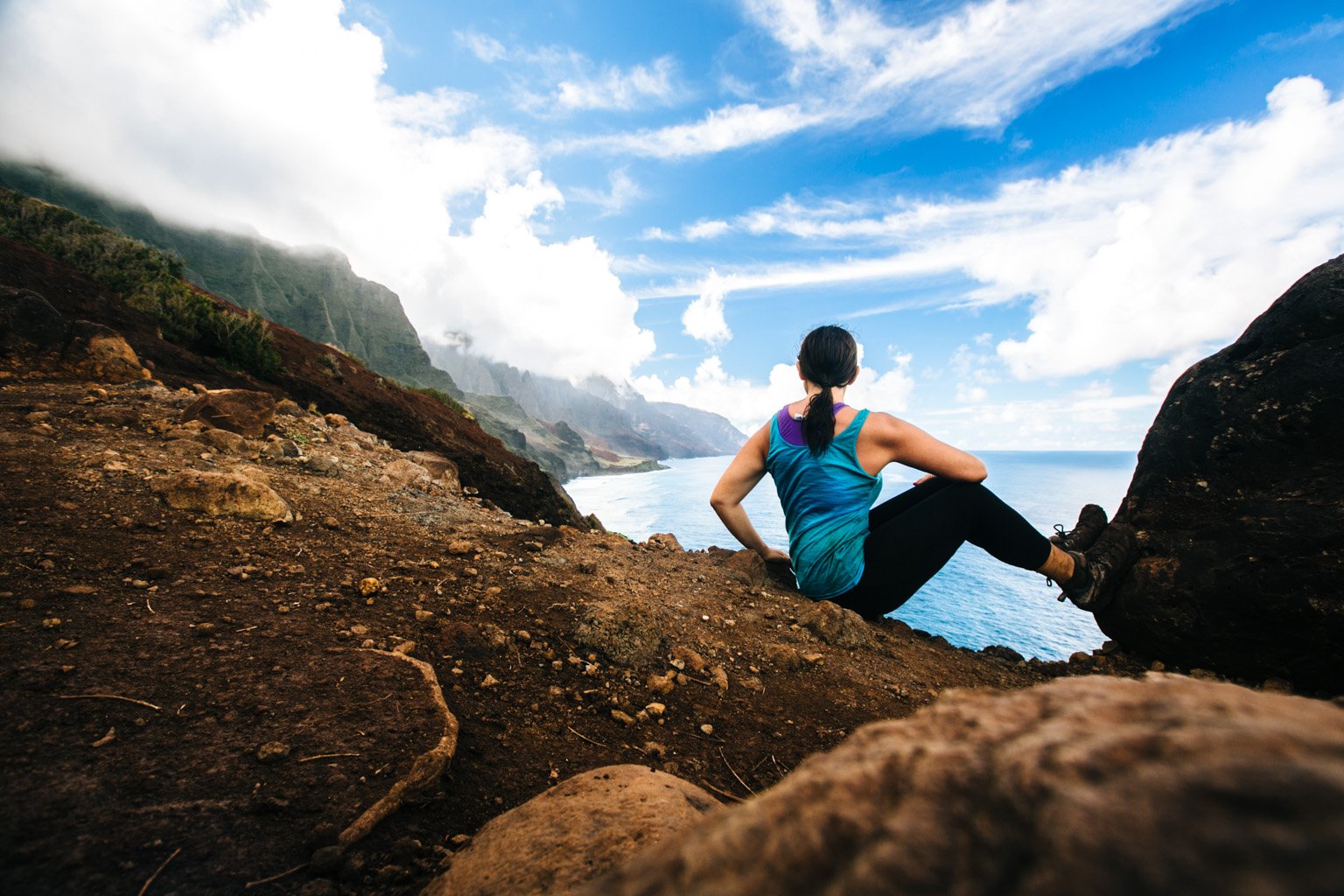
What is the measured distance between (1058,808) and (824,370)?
2.89 meters

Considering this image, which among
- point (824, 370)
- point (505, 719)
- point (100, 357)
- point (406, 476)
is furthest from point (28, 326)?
point (824, 370)

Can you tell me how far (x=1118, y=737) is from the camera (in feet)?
1.58

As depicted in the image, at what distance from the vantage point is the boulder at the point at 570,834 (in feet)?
3.46

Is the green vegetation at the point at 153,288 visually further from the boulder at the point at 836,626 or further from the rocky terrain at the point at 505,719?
the boulder at the point at 836,626

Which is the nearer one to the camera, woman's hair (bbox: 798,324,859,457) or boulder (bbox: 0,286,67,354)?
woman's hair (bbox: 798,324,859,457)

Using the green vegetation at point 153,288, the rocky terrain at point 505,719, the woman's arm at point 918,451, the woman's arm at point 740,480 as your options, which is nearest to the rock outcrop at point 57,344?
the rocky terrain at point 505,719

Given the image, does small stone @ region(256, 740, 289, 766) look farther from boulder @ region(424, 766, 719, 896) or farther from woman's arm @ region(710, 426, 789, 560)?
woman's arm @ region(710, 426, 789, 560)

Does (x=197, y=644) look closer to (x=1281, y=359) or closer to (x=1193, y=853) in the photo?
(x=1193, y=853)

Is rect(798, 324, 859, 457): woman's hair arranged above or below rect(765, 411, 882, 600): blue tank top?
above

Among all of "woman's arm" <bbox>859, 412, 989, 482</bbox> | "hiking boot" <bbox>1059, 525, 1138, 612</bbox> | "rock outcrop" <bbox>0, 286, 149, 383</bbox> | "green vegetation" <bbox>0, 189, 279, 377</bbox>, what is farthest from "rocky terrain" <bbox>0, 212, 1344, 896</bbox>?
"green vegetation" <bbox>0, 189, 279, 377</bbox>

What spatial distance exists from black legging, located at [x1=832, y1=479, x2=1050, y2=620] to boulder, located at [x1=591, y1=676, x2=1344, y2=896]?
8.71 ft

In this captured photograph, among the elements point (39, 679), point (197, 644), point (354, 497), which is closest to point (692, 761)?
point (197, 644)

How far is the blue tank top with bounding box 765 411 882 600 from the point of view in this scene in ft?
10.2

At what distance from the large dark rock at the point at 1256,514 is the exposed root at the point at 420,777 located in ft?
13.2
